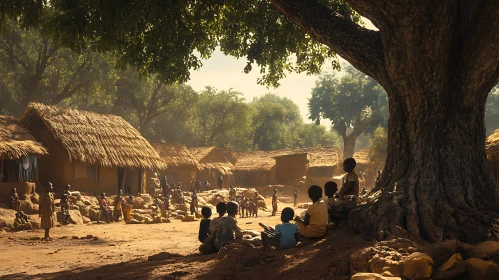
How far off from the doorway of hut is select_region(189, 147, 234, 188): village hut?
1097 cm

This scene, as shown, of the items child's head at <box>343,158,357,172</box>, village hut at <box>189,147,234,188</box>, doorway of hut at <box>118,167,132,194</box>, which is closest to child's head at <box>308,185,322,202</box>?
child's head at <box>343,158,357,172</box>

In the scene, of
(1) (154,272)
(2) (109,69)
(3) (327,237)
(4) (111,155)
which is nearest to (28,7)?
(1) (154,272)

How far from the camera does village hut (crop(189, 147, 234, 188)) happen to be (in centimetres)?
3935

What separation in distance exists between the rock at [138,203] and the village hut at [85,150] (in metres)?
2.15

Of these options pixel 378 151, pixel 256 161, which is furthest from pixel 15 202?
pixel 378 151

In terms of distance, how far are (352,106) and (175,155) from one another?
32333mm

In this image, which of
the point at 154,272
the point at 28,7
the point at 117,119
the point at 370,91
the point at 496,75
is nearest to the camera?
the point at 154,272

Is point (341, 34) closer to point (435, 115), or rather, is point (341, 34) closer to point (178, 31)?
point (435, 115)

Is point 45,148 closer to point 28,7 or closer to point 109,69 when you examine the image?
point 28,7

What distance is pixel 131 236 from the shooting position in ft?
51.2

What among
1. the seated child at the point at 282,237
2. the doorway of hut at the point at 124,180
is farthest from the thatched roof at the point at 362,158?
the seated child at the point at 282,237

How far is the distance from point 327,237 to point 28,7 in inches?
321

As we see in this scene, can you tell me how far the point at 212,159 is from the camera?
1618 inches

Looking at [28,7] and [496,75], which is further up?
[28,7]
